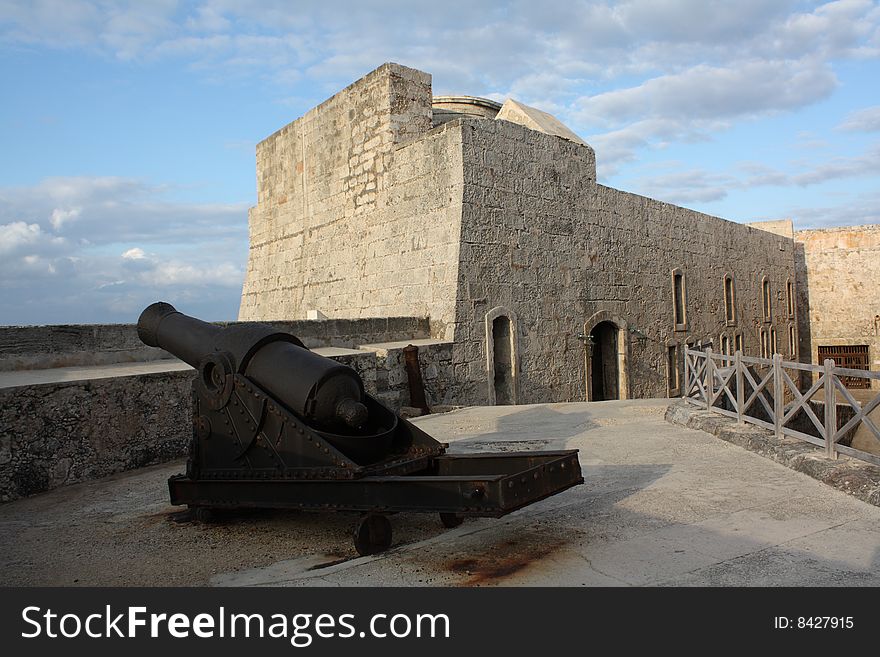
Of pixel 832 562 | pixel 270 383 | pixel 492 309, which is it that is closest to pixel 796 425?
pixel 492 309

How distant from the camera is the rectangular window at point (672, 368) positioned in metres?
16.0

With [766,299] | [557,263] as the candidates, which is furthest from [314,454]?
[766,299]

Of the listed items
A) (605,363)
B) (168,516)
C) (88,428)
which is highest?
(605,363)

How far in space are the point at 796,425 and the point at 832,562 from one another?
13956 mm

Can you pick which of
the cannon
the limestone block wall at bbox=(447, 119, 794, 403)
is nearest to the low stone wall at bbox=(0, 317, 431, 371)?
the cannon

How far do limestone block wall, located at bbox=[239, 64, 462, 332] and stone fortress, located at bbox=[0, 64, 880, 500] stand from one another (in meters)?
0.04

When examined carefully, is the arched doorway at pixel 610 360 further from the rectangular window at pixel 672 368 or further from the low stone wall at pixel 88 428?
the low stone wall at pixel 88 428

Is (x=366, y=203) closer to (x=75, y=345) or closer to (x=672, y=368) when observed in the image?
(x=75, y=345)

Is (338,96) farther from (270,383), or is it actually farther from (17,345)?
(270,383)

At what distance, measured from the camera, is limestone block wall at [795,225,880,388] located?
25.9 meters

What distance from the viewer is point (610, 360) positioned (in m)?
14.7

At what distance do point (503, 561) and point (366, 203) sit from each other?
33.8ft

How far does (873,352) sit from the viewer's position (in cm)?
2562

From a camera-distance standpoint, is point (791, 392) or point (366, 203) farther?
point (366, 203)
